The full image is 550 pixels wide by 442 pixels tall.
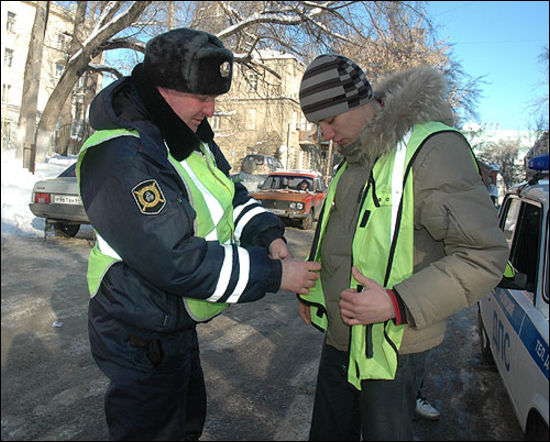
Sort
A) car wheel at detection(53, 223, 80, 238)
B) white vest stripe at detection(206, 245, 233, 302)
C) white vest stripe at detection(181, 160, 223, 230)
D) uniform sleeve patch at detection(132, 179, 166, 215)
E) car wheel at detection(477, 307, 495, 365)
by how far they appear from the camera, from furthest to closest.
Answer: car wheel at detection(53, 223, 80, 238) → car wheel at detection(477, 307, 495, 365) → white vest stripe at detection(181, 160, 223, 230) → white vest stripe at detection(206, 245, 233, 302) → uniform sleeve patch at detection(132, 179, 166, 215)

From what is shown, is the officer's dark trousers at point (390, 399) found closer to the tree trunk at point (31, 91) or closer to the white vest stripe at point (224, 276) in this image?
the white vest stripe at point (224, 276)

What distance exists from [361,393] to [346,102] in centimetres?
113

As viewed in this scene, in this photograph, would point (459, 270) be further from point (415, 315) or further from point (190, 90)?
point (190, 90)

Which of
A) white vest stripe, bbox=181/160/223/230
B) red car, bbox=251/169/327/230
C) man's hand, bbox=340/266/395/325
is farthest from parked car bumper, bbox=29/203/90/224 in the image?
man's hand, bbox=340/266/395/325

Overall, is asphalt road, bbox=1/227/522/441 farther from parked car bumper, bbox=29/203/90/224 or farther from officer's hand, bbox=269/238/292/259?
parked car bumper, bbox=29/203/90/224

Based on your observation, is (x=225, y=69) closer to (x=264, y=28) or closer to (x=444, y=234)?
(x=444, y=234)

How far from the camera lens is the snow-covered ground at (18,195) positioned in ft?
4.77

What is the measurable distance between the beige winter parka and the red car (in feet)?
34.0

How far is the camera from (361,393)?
1.66 m

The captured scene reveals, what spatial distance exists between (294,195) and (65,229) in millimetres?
6051

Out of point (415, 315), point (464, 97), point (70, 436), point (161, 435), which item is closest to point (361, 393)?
point (415, 315)

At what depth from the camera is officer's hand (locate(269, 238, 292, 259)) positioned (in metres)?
1.88

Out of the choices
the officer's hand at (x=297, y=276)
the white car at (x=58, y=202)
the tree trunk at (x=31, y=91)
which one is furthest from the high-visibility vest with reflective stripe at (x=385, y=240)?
the tree trunk at (x=31, y=91)

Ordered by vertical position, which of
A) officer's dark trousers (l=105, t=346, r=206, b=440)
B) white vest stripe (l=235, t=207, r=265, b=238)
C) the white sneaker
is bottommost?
the white sneaker
